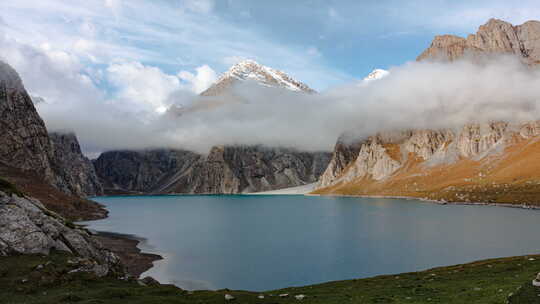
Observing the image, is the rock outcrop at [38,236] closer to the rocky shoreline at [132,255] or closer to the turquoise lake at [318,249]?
the rocky shoreline at [132,255]

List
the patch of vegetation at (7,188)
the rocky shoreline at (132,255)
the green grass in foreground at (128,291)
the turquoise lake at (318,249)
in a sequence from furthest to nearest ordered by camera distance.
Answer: the rocky shoreline at (132,255)
the turquoise lake at (318,249)
the patch of vegetation at (7,188)
the green grass in foreground at (128,291)

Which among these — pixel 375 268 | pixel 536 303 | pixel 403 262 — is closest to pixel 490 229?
pixel 403 262

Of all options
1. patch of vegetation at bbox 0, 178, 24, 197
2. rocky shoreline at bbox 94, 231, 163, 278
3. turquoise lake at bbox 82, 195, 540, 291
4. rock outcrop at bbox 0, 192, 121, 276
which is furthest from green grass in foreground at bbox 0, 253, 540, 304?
rocky shoreline at bbox 94, 231, 163, 278

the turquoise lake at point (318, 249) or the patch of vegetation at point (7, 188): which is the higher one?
the patch of vegetation at point (7, 188)

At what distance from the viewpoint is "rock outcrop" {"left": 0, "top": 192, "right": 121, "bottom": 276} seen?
36.9 metres

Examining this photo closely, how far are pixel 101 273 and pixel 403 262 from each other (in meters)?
52.4

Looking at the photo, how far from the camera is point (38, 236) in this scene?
39062 millimetres

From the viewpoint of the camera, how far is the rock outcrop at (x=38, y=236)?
36.9 m

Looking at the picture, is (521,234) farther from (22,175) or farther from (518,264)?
(22,175)

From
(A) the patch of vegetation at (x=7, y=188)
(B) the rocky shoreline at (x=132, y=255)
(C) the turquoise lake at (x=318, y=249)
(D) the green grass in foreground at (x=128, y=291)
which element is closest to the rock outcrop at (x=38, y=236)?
(A) the patch of vegetation at (x=7, y=188)

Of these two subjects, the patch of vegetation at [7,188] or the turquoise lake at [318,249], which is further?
the turquoise lake at [318,249]

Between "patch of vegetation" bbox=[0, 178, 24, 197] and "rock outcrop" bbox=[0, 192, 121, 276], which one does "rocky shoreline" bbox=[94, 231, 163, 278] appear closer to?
"rock outcrop" bbox=[0, 192, 121, 276]

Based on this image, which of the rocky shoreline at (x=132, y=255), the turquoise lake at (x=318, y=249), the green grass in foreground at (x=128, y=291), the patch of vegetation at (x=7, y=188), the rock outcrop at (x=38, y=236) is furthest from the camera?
the rocky shoreline at (x=132, y=255)

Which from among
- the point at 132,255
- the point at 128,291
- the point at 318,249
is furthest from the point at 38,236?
the point at 318,249
